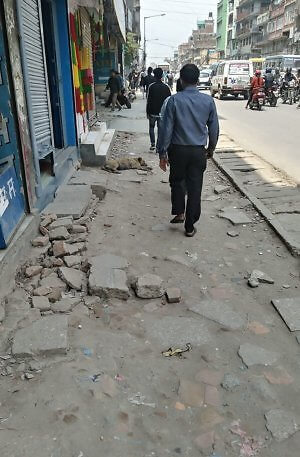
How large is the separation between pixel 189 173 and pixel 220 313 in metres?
1.77

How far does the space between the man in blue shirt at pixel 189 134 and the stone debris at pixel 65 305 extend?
179 cm

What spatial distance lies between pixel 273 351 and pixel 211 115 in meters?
2.51

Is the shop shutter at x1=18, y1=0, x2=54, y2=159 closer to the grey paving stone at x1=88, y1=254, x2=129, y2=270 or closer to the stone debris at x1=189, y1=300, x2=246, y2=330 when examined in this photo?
the grey paving stone at x1=88, y1=254, x2=129, y2=270

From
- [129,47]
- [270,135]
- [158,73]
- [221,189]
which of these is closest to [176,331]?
[221,189]

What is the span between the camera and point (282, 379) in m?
2.42

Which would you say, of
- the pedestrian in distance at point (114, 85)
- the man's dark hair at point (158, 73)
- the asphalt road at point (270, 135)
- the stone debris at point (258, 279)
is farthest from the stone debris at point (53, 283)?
the pedestrian in distance at point (114, 85)

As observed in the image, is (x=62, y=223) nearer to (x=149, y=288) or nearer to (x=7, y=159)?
(x=7, y=159)

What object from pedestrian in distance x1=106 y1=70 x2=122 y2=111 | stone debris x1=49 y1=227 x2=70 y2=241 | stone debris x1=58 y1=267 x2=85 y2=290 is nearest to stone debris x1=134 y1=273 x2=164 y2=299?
stone debris x1=58 y1=267 x2=85 y2=290

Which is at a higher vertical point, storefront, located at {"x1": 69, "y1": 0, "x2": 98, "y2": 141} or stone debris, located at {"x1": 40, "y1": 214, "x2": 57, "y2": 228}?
storefront, located at {"x1": 69, "y1": 0, "x2": 98, "y2": 141}

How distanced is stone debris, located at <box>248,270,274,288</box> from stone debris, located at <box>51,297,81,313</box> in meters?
1.50

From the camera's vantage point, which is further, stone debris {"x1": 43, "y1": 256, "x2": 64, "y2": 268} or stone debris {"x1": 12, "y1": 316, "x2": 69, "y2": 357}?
stone debris {"x1": 43, "y1": 256, "x2": 64, "y2": 268}

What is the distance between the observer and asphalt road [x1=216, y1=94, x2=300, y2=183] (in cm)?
823

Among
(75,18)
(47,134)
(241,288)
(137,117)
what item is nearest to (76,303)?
(241,288)

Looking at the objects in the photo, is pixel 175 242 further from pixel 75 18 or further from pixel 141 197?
pixel 75 18
